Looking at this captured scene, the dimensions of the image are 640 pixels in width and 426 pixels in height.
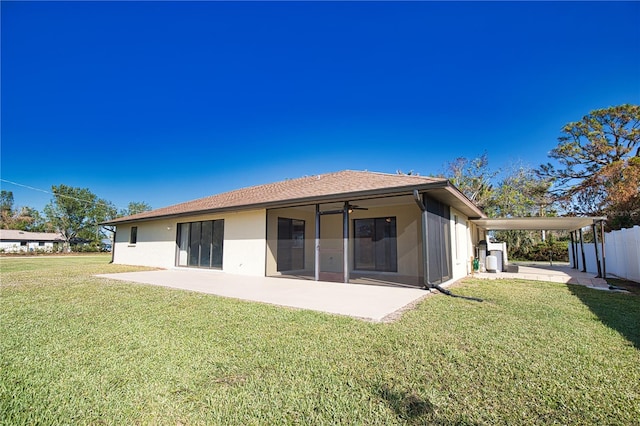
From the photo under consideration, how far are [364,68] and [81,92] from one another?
41.2ft

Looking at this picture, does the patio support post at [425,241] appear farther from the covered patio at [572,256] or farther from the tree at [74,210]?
the tree at [74,210]

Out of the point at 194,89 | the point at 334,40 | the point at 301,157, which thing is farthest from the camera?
the point at 301,157

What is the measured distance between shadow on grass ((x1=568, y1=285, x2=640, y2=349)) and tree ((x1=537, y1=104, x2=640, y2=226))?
40.2ft

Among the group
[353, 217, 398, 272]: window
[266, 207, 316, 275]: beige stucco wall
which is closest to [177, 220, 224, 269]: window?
[266, 207, 316, 275]: beige stucco wall

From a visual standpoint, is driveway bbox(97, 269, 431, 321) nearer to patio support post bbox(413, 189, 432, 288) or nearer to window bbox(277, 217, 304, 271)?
patio support post bbox(413, 189, 432, 288)

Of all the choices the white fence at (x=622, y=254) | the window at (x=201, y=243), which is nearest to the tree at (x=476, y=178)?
the white fence at (x=622, y=254)

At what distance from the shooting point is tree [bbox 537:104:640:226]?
50.3 ft

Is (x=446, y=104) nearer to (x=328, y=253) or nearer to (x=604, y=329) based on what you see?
(x=328, y=253)

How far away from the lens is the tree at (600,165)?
1534cm

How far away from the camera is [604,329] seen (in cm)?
394

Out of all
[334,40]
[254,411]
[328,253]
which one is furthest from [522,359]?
[334,40]

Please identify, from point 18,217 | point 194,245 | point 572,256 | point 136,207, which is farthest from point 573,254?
point 18,217

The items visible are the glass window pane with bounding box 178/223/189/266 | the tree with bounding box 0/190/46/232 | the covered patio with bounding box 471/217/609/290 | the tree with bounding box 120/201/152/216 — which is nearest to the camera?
the covered patio with bounding box 471/217/609/290

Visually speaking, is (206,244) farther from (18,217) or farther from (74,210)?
(18,217)
